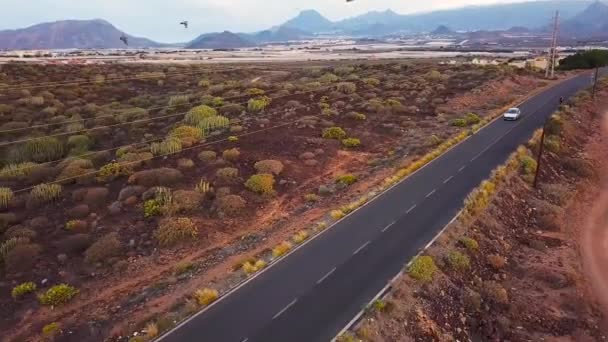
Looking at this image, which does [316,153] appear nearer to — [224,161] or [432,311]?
[224,161]

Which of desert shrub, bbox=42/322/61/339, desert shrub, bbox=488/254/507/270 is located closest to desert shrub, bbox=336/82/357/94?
desert shrub, bbox=488/254/507/270

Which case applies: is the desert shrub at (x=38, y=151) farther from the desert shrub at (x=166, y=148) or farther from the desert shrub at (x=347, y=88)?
the desert shrub at (x=347, y=88)

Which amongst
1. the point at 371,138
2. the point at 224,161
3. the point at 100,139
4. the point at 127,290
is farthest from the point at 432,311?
the point at 100,139

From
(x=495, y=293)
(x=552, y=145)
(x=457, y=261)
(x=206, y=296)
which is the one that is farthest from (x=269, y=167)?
(x=552, y=145)

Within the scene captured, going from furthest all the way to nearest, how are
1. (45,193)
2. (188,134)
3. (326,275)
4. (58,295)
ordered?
(188,134) → (45,193) → (326,275) → (58,295)

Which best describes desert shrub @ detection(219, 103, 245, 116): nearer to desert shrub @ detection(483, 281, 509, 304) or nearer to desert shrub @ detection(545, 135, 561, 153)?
desert shrub @ detection(545, 135, 561, 153)

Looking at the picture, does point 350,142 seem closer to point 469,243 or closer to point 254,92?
point 469,243

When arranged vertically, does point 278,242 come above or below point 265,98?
below
